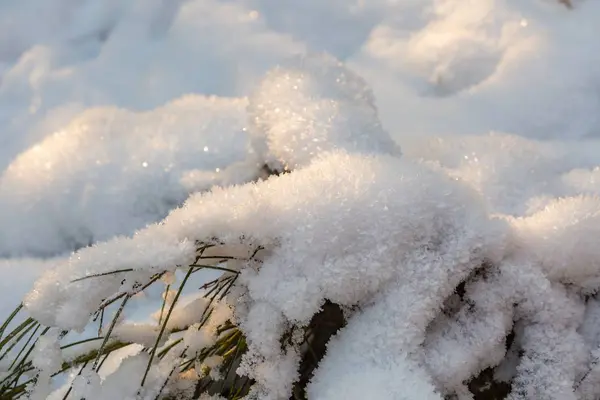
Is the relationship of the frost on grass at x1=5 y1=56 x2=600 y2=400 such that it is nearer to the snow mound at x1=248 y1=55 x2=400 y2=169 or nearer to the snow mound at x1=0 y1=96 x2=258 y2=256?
the snow mound at x1=248 y1=55 x2=400 y2=169

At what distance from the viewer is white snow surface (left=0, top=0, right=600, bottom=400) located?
0.66 metres

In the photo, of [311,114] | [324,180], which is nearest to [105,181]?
[311,114]

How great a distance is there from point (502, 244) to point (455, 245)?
0.20 ft

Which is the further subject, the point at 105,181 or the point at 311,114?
the point at 105,181

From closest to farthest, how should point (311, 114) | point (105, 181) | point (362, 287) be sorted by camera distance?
point (362, 287) < point (311, 114) < point (105, 181)

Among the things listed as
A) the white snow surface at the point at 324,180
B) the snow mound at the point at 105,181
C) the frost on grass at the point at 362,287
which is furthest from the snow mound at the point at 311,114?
the snow mound at the point at 105,181

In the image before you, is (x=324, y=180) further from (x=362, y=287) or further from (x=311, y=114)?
(x=311, y=114)

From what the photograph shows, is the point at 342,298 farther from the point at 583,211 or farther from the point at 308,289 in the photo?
the point at 583,211

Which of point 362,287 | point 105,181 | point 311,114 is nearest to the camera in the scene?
point 362,287

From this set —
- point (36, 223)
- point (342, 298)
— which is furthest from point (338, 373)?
point (36, 223)

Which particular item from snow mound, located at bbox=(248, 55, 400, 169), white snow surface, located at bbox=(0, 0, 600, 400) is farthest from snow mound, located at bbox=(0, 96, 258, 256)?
snow mound, located at bbox=(248, 55, 400, 169)

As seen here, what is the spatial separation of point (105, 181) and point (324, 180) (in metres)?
1.02

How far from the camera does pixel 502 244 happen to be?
70 centimetres

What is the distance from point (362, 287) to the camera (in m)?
0.67
